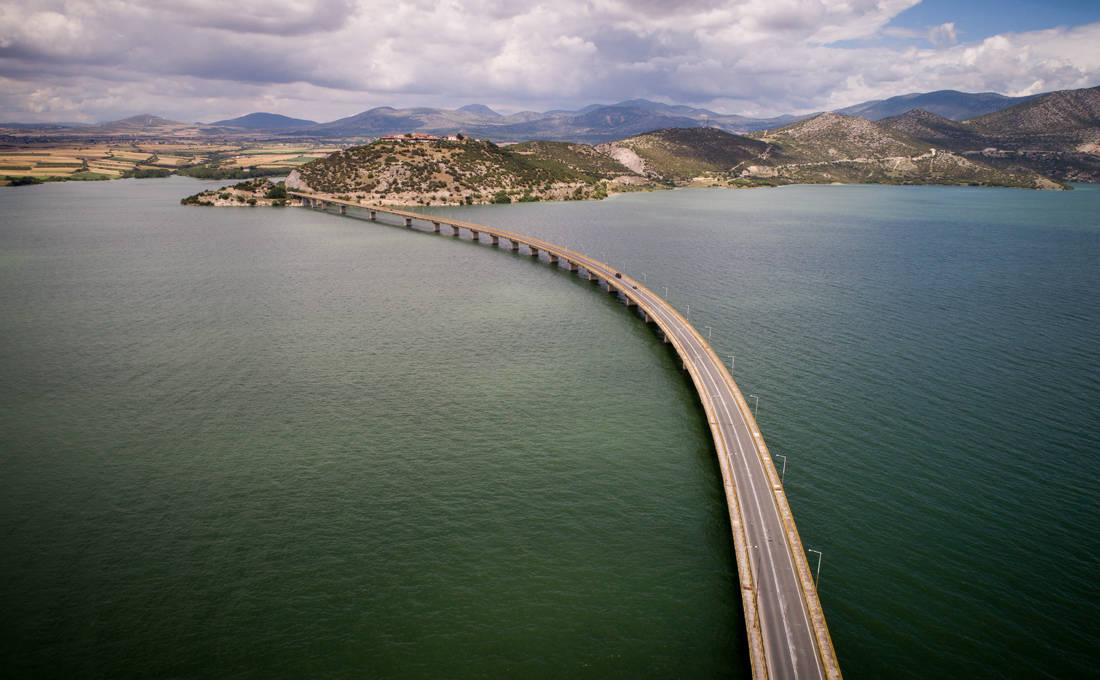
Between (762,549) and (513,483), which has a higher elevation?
(762,549)

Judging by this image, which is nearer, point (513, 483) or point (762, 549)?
point (762, 549)

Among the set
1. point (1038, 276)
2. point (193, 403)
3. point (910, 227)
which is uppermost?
point (910, 227)

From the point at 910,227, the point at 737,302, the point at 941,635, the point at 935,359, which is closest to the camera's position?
the point at 941,635

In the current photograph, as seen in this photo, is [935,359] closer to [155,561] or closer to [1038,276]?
[1038,276]

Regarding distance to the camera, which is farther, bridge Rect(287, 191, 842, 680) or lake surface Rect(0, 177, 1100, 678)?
lake surface Rect(0, 177, 1100, 678)

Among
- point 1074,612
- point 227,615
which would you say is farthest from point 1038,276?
point 227,615

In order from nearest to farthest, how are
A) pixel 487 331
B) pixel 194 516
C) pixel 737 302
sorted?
1. pixel 194 516
2. pixel 487 331
3. pixel 737 302

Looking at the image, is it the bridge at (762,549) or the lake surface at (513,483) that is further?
the lake surface at (513,483)

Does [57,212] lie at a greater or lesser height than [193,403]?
greater
